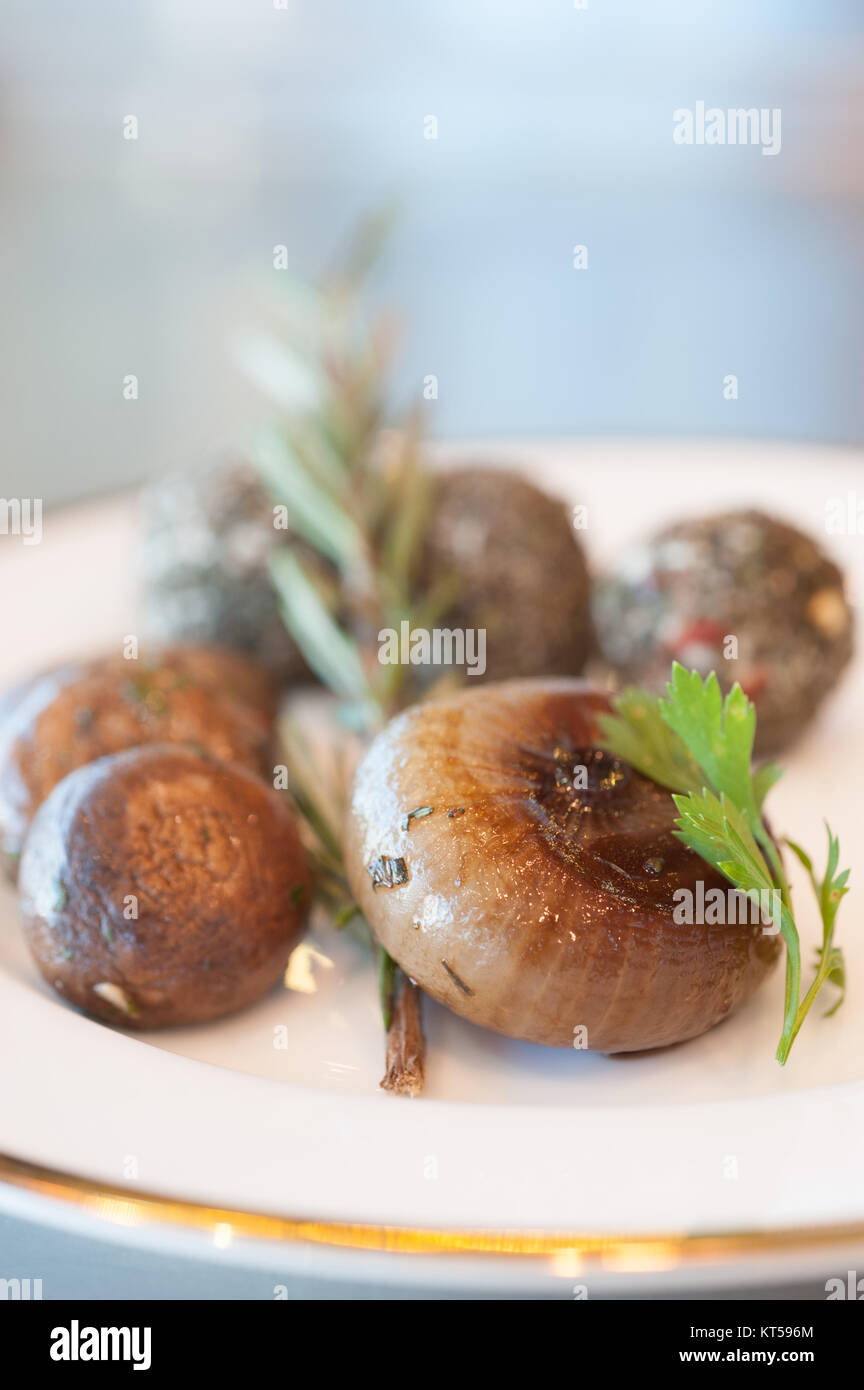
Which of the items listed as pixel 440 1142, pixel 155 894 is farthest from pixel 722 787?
pixel 155 894

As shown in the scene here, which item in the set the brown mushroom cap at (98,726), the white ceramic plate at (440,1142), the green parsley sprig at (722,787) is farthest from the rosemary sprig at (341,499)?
the green parsley sprig at (722,787)

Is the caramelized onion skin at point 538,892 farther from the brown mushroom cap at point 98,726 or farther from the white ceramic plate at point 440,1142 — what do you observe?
the brown mushroom cap at point 98,726

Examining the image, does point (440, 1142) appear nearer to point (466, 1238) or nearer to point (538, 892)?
point (466, 1238)

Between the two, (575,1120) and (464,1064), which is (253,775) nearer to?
(464,1064)

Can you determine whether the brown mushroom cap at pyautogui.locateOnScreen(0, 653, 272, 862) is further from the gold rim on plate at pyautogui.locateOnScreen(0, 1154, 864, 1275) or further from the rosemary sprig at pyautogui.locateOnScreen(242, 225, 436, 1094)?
the gold rim on plate at pyautogui.locateOnScreen(0, 1154, 864, 1275)

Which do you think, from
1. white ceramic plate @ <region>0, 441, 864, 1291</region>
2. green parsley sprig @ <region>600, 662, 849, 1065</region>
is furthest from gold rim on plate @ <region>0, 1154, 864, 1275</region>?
green parsley sprig @ <region>600, 662, 849, 1065</region>

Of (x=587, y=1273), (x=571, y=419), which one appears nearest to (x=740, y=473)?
(x=571, y=419)
